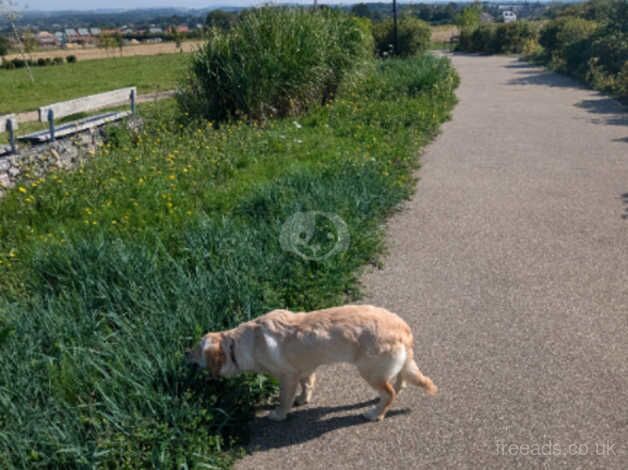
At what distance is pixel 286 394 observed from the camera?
353 cm

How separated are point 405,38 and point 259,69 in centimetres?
1631

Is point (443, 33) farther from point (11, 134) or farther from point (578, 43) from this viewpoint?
point (11, 134)

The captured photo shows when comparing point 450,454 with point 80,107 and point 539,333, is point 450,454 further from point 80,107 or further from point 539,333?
point 80,107

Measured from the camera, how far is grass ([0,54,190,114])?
19.5m

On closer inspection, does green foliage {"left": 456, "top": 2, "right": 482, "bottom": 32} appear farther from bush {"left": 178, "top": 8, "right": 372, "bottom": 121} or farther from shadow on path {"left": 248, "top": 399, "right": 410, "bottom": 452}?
shadow on path {"left": 248, "top": 399, "right": 410, "bottom": 452}

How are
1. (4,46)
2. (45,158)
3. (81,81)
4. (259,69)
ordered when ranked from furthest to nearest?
1. (4,46)
2. (81,81)
3. (259,69)
4. (45,158)

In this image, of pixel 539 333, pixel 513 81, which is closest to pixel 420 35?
pixel 513 81

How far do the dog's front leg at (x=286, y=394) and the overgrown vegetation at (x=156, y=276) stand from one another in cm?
21

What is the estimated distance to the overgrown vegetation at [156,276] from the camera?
321cm

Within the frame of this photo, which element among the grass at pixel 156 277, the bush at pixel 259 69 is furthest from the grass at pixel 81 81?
the grass at pixel 156 277

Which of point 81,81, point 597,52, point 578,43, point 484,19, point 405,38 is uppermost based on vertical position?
point 484,19

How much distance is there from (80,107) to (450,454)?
371 inches

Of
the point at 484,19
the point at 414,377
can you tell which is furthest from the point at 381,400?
the point at 484,19

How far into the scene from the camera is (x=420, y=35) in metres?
25.8
